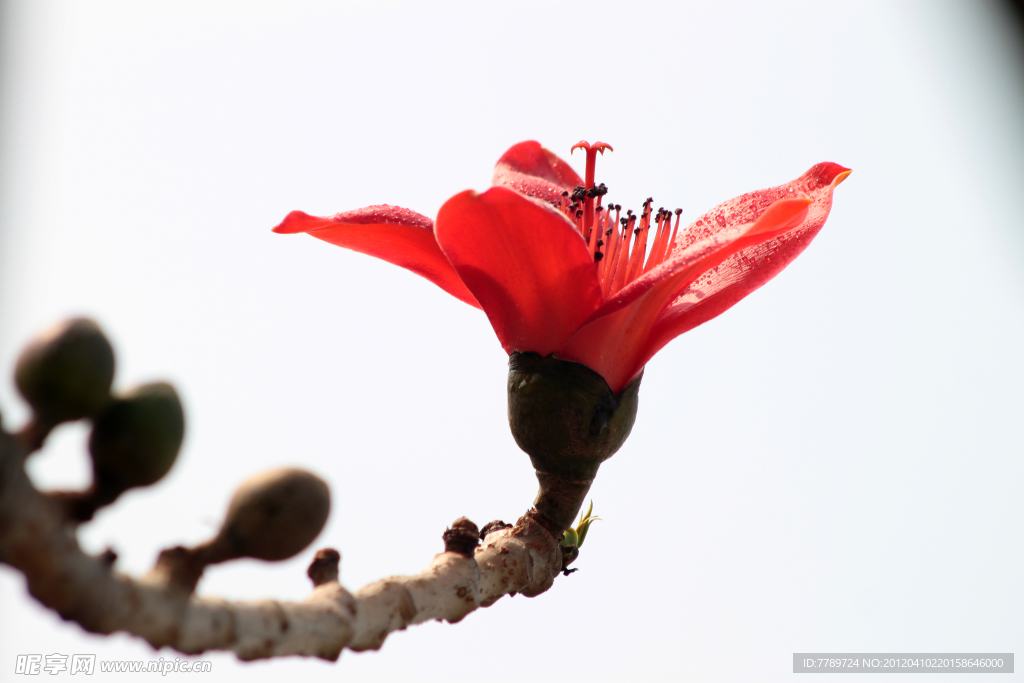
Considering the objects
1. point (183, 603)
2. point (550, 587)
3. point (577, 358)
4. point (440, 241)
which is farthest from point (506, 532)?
point (183, 603)

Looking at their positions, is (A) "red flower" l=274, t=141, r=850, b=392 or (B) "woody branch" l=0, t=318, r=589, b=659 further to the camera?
(A) "red flower" l=274, t=141, r=850, b=392

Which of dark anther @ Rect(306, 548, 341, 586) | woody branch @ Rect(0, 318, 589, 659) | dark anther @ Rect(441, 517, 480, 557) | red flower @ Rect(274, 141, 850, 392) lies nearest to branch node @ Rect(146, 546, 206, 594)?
woody branch @ Rect(0, 318, 589, 659)

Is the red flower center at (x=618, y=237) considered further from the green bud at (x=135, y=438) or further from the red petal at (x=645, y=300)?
the green bud at (x=135, y=438)

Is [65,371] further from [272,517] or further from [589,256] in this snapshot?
[589,256]

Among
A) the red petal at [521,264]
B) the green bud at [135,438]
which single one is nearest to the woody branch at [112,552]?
the green bud at [135,438]

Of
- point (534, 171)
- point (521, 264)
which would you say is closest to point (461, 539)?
point (521, 264)

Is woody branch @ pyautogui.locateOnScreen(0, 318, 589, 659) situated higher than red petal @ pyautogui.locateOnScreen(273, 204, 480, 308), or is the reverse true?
red petal @ pyautogui.locateOnScreen(273, 204, 480, 308)

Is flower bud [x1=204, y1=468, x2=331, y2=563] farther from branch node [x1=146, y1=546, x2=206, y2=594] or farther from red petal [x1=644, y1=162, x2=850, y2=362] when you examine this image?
red petal [x1=644, y1=162, x2=850, y2=362]

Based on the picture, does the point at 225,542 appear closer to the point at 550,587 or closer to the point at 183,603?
the point at 183,603
